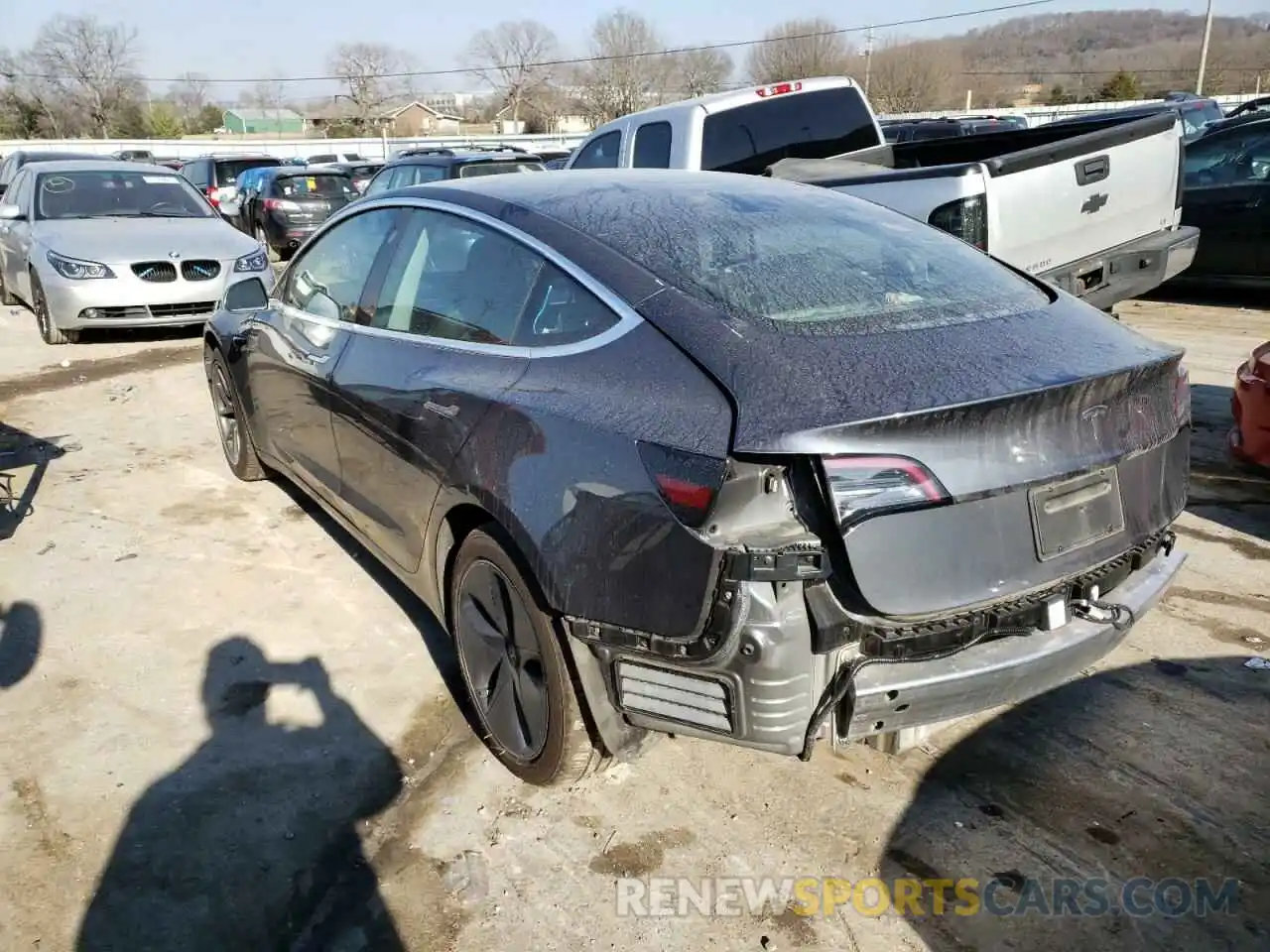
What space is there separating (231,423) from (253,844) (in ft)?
10.7

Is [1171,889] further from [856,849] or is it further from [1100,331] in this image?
[1100,331]

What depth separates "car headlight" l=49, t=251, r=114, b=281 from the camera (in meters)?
8.54

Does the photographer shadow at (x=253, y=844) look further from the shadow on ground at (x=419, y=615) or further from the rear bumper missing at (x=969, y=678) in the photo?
the rear bumper missing at (x=969, y=678)

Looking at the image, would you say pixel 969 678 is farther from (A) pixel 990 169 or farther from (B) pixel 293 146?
(B) pixel 293 146

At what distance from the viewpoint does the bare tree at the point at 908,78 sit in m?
60.4

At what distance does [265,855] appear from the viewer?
2.59 m

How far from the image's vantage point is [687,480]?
82.1 inches

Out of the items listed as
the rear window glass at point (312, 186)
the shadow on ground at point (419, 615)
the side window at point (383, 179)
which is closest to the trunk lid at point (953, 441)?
the shadow on ground at point (419, 615)

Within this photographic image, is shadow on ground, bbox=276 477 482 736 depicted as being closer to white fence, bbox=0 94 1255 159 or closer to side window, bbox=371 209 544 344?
side window, bbox=371 209 544 344

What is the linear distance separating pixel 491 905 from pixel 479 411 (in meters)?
1.28

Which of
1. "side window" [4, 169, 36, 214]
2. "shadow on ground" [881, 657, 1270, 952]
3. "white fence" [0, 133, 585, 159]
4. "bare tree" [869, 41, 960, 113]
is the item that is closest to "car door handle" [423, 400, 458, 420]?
"shadow on ground" [881, 657, 1270, 952]

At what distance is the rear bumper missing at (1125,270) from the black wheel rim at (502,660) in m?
4.58

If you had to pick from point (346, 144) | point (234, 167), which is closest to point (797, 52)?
point (346, 144)

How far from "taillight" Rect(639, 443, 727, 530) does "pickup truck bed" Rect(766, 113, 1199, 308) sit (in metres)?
3.86
